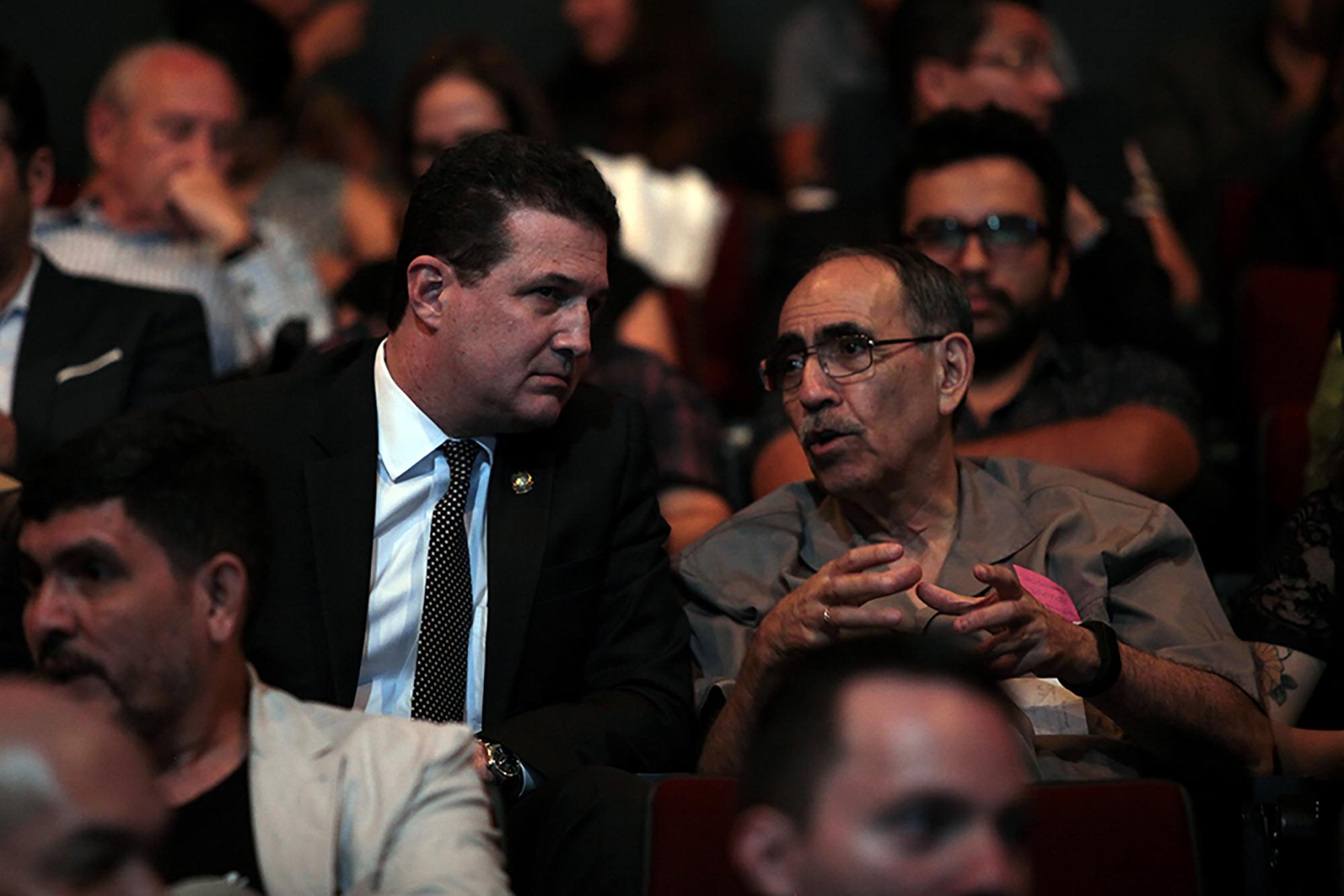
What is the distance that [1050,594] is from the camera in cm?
236

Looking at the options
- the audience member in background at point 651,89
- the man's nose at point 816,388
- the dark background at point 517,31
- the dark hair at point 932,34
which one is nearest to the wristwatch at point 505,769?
the man's nose at point 816,388

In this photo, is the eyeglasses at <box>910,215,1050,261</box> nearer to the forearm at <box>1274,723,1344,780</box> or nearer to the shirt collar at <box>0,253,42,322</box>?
the forearm at <box>1274,723,1344,780</box>

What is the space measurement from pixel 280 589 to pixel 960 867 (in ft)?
4.08

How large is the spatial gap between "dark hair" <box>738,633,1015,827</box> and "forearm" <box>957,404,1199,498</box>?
149 cm

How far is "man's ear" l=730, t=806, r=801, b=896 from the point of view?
1.45 metres

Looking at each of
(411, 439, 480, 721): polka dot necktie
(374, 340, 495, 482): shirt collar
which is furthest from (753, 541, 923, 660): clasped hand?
(374, 340, 495, 482): shirt collar

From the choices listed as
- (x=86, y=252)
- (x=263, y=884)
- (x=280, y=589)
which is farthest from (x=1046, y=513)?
(x=86, y=252)

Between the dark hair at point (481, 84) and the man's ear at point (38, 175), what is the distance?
931mm

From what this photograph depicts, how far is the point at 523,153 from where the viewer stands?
249 cm

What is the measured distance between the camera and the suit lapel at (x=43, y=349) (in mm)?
2979

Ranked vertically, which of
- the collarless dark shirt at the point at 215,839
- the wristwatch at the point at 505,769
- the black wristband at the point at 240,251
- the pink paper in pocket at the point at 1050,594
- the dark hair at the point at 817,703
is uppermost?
the black wristband at the point at 240,251

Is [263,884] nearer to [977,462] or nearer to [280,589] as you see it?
[280,589]

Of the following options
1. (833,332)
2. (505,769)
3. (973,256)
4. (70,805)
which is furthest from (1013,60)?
(70,805)

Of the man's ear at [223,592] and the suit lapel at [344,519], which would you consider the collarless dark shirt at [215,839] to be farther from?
the suit lapel at [344,519]
